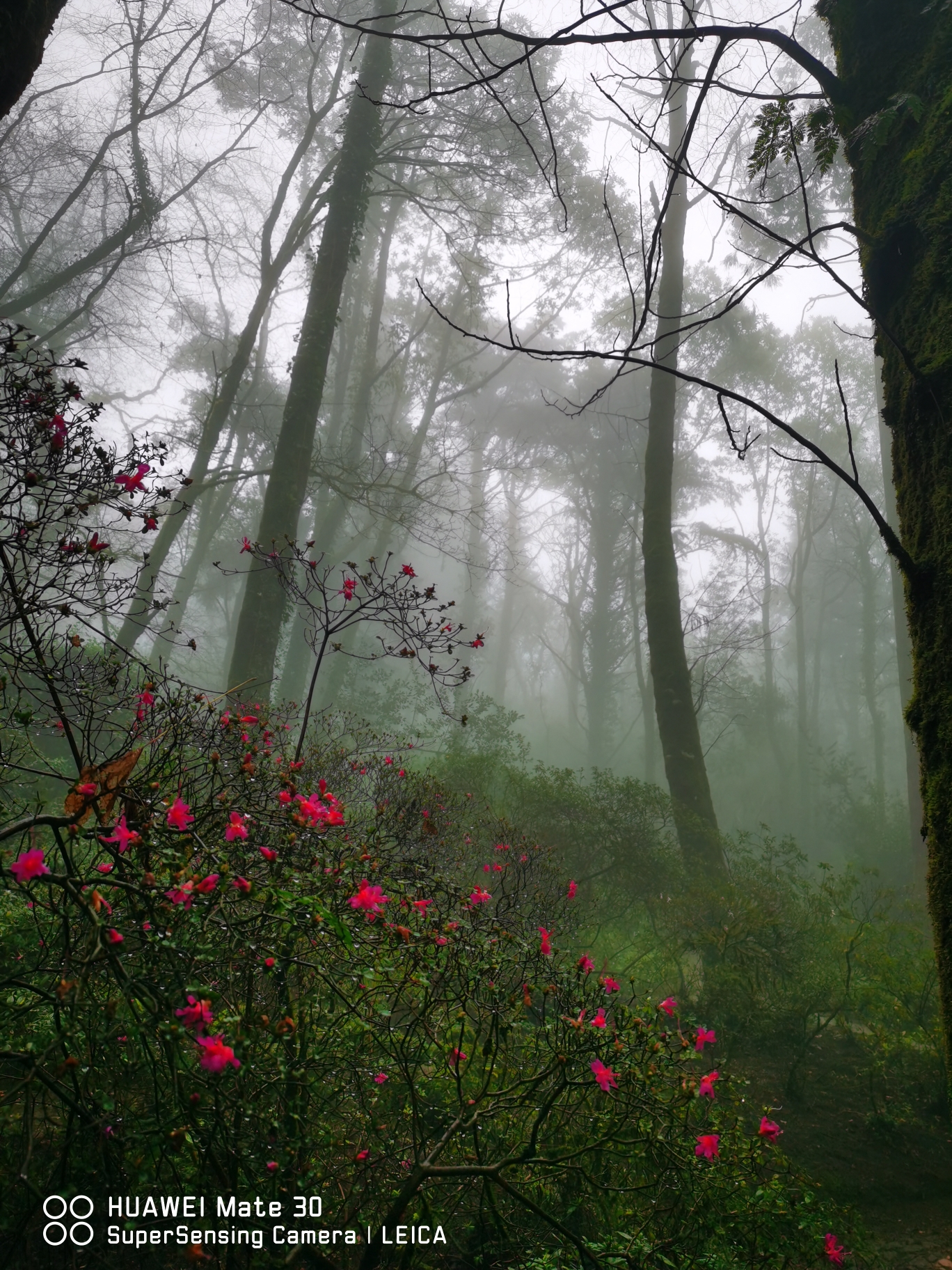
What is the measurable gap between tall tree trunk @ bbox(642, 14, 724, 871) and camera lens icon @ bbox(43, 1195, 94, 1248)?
611 cm

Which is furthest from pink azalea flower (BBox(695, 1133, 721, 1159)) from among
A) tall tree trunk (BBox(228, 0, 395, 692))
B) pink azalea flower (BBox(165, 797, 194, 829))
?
tall tree trunk (BBox(228, 0, 395, 692))

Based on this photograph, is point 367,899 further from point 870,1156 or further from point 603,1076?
point 870,1156

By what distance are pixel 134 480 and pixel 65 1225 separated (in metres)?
Answer: 2.04

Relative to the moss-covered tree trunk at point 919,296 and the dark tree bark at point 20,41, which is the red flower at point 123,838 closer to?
the moss-covered tree trunk at point 919,296

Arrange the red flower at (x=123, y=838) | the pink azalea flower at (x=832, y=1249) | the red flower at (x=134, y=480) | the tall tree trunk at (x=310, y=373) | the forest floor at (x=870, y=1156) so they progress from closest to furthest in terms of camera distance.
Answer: the red flower at (x=123, y=838) → the pink azalea flower at (x=832, y=1249) → the red flower at (x=134, y=480) → the forest floor at (x=870, y=1156) → the tall tree trunk at (x=310, y=373)

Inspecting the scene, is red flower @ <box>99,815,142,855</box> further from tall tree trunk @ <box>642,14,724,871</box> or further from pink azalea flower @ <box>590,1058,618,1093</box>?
tall tree trunk @ <box>642,14,724,871</box>

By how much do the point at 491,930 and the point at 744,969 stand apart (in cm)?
407

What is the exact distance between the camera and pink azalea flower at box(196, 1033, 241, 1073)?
3.87ft

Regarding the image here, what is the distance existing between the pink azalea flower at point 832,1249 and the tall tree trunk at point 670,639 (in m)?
4.57

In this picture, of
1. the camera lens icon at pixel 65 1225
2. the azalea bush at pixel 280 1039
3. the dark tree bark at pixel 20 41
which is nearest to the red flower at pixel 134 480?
the azalea bush at pixel 280 1039

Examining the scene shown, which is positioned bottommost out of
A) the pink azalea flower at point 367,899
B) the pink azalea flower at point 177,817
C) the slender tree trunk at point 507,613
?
the pink azalea flower at point 367,899

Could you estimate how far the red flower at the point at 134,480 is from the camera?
2371 mm

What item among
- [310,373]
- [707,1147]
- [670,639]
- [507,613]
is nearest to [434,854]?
[707,1147]

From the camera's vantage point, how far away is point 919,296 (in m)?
1.64
